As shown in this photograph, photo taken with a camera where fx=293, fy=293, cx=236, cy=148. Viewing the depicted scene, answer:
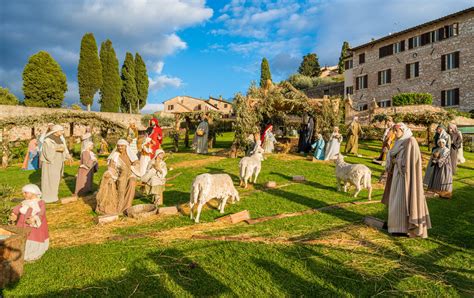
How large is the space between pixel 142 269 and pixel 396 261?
4.56 m

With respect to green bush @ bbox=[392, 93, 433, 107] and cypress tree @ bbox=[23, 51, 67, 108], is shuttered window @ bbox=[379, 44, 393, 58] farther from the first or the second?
cypress tree @ bbox=[23, 51, 67, 108]

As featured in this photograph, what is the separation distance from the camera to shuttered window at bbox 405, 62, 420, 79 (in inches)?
1366

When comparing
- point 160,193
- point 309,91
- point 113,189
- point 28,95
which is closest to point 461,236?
point 160,193

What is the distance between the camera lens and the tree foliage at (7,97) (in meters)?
42.0

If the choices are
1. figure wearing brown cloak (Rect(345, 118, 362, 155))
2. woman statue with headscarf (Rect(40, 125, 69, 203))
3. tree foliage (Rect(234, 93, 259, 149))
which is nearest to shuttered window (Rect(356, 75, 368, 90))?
figure wearing brown cloak (Rect(345, 118, 362, 155))

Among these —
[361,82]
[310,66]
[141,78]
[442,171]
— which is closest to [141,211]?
[442,171]

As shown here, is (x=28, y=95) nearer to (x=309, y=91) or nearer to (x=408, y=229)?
(x=309, y=91)

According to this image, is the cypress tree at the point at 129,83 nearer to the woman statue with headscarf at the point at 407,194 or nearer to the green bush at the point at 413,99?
the green bush at the point at 413,99

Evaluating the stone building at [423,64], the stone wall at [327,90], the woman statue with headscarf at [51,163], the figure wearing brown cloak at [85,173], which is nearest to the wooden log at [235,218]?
the figure wearing brown cloak at [85,173]

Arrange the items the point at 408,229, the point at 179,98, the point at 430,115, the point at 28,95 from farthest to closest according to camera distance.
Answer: the point at 179,98, the point at 28,95, the point at 430,115, the point at 408,229

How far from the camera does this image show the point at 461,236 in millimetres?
6648

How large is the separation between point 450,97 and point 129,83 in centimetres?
4749

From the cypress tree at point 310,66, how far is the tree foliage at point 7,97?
56.6 m

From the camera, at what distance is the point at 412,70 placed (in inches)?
1385
